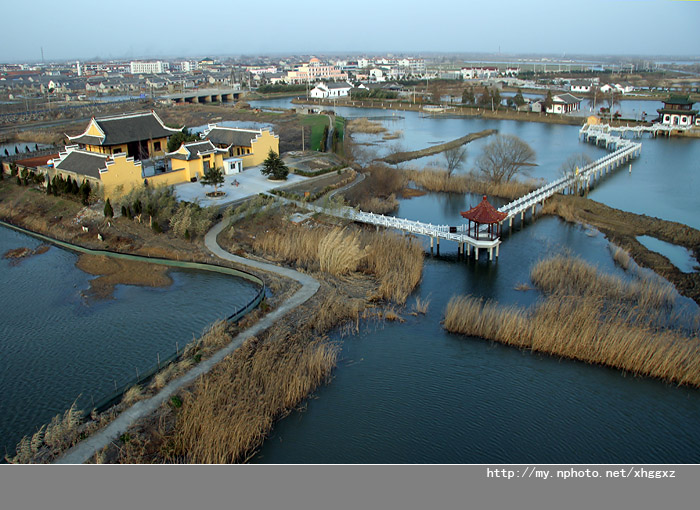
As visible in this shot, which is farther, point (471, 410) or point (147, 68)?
point (147, 68)

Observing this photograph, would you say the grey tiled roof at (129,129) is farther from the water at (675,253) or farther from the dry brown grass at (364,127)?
the water at (675,253)

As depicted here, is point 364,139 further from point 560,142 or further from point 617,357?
point 617,357

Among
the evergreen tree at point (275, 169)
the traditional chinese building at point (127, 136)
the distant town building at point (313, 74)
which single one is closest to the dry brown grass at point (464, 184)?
the evergreen tree at point (275, 169)

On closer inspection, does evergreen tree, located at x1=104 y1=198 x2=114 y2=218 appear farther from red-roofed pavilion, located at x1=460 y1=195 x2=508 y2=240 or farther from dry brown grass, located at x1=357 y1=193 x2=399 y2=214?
red-roofed pavilion, located at x1=460 y1=195 x2=508 y2=240

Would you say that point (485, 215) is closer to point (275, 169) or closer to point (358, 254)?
point (358, 254)

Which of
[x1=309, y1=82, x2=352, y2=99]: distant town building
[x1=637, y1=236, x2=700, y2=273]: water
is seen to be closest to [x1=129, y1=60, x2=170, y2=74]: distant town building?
[x1=309, y1=82, x2=352, y2=99]: distant town building

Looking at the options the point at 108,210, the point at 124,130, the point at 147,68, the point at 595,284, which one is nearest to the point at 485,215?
the point at 595,284
